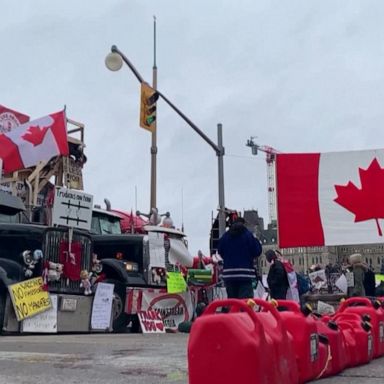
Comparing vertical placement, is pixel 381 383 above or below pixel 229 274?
below

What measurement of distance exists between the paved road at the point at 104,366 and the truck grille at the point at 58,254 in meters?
3.40

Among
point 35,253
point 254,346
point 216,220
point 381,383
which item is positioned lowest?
point 381,383

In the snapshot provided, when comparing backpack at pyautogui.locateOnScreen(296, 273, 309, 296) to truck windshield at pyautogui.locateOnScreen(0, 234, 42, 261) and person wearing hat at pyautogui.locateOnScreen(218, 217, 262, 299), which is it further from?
person wearing hat at pyautogui.locateOnScreen(218, 217, 262, 299)

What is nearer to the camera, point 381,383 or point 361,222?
point 381,383

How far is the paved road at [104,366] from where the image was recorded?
16.8ft

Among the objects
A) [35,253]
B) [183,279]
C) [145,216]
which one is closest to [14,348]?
[35,253]

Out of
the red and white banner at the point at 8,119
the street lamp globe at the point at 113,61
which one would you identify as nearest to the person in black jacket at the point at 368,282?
the street lamp globe at the point at 113,61

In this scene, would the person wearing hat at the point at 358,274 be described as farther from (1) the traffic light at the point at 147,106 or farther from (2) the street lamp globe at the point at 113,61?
(2) the street lamp globe at the point at 113,61

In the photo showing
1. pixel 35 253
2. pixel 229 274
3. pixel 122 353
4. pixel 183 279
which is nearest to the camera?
pixel 122 353

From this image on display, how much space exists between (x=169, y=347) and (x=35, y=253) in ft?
13.5

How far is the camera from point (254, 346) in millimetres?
3926

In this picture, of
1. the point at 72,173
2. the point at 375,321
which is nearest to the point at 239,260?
the point at 375,321

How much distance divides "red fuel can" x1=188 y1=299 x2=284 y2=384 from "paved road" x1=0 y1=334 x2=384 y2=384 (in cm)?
99

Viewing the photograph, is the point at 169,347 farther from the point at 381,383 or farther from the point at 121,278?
the point at 121,278
